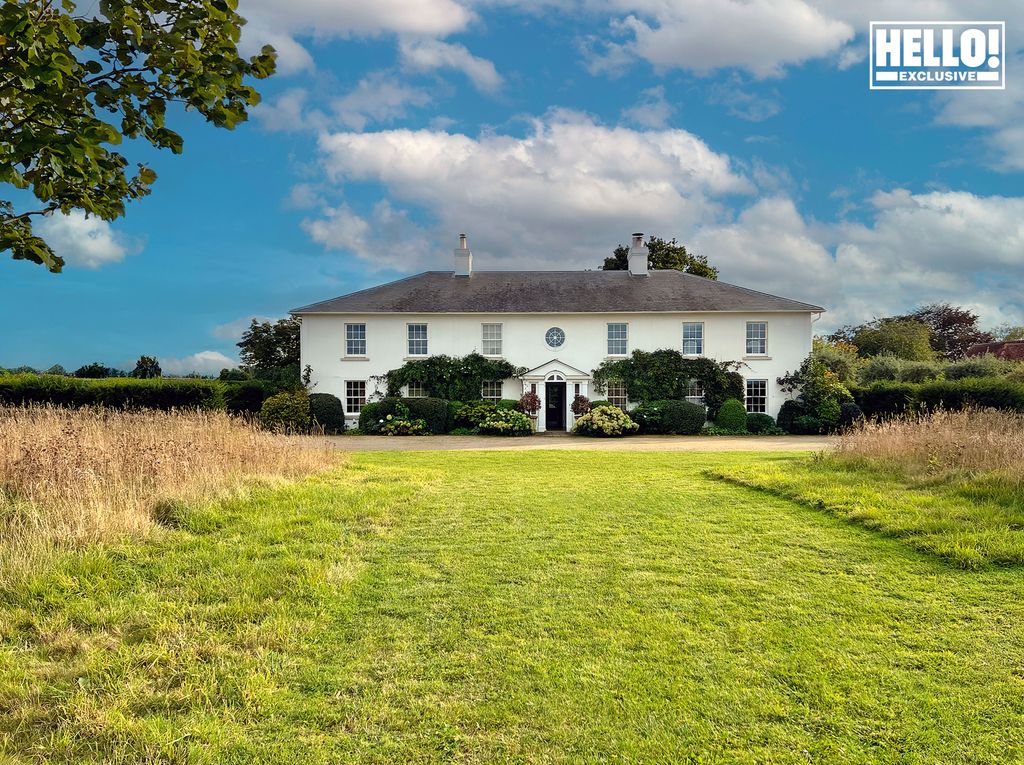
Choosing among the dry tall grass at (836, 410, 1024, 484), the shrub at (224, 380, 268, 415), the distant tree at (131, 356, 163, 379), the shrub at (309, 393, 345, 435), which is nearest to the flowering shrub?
the shrub at (309, 393, 345, 435)

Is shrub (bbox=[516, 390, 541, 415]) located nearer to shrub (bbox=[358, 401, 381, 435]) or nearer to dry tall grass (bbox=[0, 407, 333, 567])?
shrub (bbox=[358, 401, 381, 435])

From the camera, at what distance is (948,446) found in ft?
34.9

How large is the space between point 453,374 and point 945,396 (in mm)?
17643

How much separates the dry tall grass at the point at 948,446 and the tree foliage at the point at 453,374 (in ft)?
51.6

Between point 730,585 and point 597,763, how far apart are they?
112 inches

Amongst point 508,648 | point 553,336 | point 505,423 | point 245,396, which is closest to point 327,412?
point 245,396

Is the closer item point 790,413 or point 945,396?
point 945,396

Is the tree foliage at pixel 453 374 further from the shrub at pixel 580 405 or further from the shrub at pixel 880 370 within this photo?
the shrub at pixel 880 370

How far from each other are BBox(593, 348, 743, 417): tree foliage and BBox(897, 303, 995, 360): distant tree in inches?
1462

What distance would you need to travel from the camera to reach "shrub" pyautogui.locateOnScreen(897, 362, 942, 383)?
3288 cm

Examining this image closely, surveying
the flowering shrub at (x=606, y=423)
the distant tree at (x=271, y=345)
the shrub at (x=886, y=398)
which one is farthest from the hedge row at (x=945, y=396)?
the distant tree at (x=271, y=345)

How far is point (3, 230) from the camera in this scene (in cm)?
526

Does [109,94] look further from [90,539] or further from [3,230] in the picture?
[90,539]

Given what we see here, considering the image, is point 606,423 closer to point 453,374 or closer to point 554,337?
point 554,337
